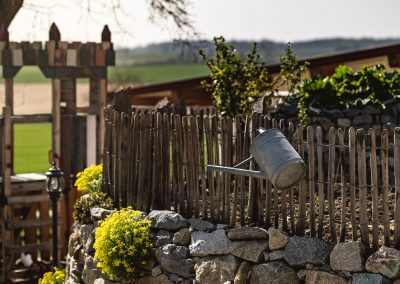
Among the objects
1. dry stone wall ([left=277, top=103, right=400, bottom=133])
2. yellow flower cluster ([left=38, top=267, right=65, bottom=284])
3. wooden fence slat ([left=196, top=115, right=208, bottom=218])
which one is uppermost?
dry stone wall ([left=277, top=103, right=400, bottom=133])

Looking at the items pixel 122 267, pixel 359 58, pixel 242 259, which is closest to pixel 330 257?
Answer: pixel 242 259

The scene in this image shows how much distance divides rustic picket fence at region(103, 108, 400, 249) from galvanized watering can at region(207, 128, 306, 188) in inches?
19.8

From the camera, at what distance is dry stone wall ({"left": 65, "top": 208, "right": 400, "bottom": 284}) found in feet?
23.1

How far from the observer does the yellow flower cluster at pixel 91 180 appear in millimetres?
10898

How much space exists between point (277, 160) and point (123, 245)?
2.51 m

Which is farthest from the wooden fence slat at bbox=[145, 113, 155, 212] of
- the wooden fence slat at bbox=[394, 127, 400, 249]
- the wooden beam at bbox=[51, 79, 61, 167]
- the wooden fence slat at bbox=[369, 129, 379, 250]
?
the wooden beam at bbox=[51, 79, 61, 167]

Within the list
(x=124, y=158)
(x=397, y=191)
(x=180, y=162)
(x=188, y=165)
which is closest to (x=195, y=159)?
(x=188, y=165)

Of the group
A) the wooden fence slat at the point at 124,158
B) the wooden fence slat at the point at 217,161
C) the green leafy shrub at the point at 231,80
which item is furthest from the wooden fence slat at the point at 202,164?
the green leafy shrub at the point at 231,80

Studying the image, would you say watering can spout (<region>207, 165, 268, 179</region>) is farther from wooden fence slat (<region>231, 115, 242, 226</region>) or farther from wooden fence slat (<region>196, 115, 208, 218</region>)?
wooden fence slat (<region>196, 115, 208, 218</region>)

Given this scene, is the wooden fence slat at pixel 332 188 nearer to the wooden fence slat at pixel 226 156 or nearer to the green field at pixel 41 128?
the wooden fence slat at pixel 226 156

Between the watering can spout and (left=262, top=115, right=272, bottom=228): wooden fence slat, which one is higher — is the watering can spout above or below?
above

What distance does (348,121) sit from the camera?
1159cm

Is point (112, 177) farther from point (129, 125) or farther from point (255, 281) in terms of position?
point (255, 281)

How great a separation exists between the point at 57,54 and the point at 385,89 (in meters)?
5.54
